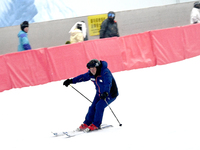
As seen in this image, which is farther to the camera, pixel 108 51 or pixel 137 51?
pixel 137 51

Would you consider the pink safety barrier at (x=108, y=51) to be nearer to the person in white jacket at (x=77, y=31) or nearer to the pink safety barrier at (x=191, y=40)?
the person in white jacket at (x=77, y=31)

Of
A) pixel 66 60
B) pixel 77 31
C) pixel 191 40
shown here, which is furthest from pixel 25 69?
pixel 191 40

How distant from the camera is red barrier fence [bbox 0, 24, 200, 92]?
10398 mm

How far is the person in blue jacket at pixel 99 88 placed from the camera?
5664 millimetres

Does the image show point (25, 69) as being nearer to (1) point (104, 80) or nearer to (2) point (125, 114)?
(2) point (125, 114)

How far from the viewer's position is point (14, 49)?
1389cm

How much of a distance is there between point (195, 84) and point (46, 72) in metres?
4.19

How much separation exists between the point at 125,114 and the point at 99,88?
120 cm

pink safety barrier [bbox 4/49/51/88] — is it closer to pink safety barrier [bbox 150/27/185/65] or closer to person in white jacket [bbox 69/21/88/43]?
person in white jacket [bbox 69/21/88/43]

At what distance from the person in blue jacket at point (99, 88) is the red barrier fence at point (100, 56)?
453 cm

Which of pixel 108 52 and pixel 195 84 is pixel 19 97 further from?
pixel 195 84

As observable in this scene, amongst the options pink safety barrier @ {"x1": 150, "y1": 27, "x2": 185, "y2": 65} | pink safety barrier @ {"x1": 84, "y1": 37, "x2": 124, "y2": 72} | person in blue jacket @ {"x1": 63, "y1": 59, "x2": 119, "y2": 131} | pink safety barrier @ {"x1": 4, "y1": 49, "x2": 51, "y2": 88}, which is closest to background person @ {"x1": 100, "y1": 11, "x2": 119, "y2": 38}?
pink safety barrier @ {"x1": 84, "y1": 37, "x2": 124, "y2": 72}

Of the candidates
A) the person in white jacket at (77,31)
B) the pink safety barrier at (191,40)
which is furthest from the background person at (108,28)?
the pink safety barrier at (191,40)

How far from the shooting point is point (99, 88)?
5.88m
